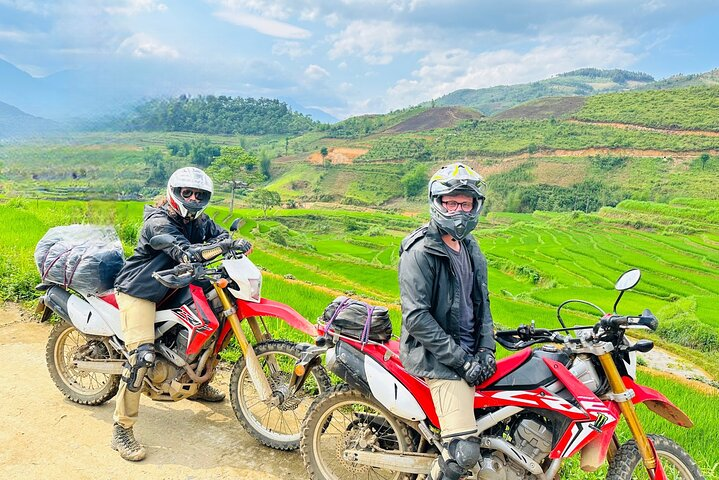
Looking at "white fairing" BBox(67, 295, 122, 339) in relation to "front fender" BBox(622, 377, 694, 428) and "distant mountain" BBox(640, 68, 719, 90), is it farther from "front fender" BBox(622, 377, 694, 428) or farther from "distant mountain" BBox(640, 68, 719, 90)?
"distant mountain" BBox(640, 68, 719, 90)

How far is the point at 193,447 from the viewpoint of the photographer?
13.1 feet

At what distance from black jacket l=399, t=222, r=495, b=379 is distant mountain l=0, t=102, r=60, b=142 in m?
7.89

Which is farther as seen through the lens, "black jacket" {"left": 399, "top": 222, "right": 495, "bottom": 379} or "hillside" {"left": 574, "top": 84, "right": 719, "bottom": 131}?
"hillside" {"left": 574, "top": 84, "right": 719, "bottom": 131}

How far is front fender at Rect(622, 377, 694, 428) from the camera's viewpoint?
2.95 m

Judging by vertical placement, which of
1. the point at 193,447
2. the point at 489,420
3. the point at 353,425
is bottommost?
the point at 193,447

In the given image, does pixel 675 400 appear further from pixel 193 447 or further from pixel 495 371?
pixel 193 447

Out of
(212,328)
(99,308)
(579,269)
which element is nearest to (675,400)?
(212,328)

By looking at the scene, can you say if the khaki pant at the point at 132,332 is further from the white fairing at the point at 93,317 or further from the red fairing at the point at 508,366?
the red fairing at the point at 508,366

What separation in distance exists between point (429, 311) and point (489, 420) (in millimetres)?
730

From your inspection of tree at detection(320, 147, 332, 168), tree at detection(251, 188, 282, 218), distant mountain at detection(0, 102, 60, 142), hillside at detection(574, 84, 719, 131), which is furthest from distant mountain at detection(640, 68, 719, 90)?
distant mountain at detection(0, 102, 60, 142)

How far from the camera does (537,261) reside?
51438 millimetres

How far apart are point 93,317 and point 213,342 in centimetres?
113

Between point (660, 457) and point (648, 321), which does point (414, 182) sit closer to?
point (660, 457)

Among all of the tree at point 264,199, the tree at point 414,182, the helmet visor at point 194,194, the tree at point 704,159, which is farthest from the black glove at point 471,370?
the tree at point 704,159
